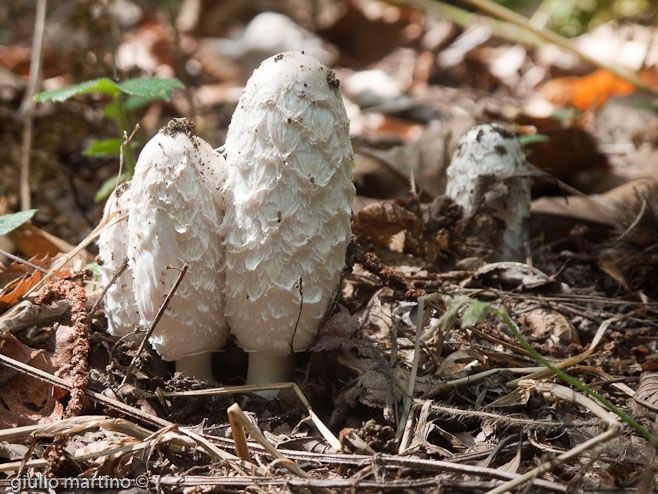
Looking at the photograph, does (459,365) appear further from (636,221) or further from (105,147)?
(105,147)

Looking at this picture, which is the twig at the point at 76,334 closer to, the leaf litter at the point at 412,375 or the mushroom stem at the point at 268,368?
the leaf litter at the point at 412,375

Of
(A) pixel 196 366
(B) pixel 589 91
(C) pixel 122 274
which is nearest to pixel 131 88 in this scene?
(C) pixel 122 274

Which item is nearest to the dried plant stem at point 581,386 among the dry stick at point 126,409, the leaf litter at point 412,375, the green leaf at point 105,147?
the leaf litter at point 412,375

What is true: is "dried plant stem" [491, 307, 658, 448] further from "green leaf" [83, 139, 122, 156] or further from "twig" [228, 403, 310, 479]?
"green leaf" [83, 139, 122, 156]

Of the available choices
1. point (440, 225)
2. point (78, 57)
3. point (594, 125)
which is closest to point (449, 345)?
point (440, 225)

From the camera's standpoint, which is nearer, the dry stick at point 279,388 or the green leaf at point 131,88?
the dry stick at point 279,388
